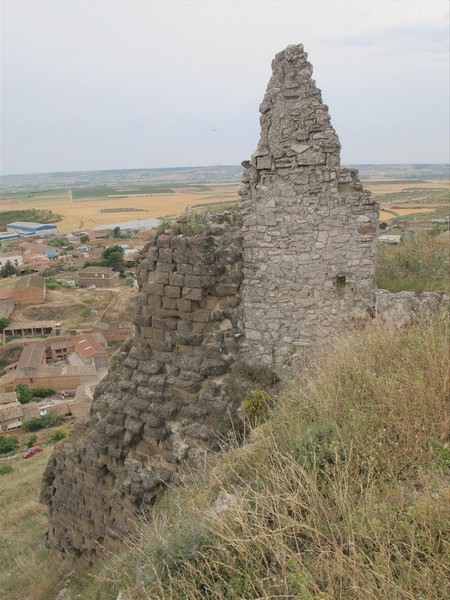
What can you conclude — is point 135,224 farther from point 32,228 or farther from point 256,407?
point 256,407

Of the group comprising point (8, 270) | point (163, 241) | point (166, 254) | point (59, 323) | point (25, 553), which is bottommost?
point (59, 323)

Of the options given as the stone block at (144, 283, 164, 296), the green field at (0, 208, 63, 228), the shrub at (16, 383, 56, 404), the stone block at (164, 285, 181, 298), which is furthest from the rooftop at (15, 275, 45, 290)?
the green field at (0, 208, 63, 228)

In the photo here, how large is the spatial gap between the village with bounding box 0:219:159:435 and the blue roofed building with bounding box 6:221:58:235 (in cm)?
2622

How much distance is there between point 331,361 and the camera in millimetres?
4148

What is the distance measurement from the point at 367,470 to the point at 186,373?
9.40ft

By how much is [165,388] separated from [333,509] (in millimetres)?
3184

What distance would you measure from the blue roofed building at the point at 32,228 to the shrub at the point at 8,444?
341 ft

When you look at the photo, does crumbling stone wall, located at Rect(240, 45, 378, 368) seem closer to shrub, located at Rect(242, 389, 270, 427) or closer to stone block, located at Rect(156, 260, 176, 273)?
shrub, located at Rect(242, 389, 270, 427)

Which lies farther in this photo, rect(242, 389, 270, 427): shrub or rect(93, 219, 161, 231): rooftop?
rect(93, 219, 161, 231): rooftop

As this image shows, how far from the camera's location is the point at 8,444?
2505 centimetres

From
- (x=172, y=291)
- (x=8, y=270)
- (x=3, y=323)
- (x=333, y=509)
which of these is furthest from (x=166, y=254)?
(x=8, y=270)

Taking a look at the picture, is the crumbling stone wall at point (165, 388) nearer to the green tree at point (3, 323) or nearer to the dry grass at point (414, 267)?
the dry grass at point (414, 267)

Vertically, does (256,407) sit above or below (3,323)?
above

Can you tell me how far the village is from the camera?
33594 millimetres
